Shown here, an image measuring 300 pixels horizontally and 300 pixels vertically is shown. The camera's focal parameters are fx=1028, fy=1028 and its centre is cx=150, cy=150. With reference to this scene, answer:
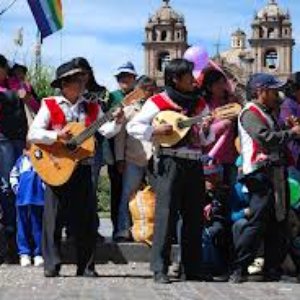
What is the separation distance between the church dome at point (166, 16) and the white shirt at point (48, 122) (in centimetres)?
13481

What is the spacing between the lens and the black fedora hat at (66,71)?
9.29 metres

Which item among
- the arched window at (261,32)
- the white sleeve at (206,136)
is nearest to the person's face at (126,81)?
the white sleeve at (206,136)

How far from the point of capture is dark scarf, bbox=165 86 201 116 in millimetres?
9157

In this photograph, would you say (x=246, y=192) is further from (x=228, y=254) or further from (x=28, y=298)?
(x=28, y=298)

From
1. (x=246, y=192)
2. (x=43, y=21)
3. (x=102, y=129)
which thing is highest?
(x=43, y=21)

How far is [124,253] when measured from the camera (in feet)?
34.4

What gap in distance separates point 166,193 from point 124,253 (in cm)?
163

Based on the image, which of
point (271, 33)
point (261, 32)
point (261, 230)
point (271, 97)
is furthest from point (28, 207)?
point (261, 32)

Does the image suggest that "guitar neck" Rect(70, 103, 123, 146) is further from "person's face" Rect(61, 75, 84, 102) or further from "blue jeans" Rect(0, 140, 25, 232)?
"blue jeans" Rect(0, 140, 25, 232)

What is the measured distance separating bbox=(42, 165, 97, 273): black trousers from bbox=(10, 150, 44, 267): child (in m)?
0.87

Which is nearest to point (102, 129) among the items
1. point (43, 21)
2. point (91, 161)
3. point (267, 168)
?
point (91, 161)

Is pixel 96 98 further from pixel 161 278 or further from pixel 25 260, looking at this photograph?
pixel 161 278

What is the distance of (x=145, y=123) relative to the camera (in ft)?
29.9

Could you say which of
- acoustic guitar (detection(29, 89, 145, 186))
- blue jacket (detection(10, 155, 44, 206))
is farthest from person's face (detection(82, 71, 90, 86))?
blue jacket (detection(10, 155, 44, 206))
